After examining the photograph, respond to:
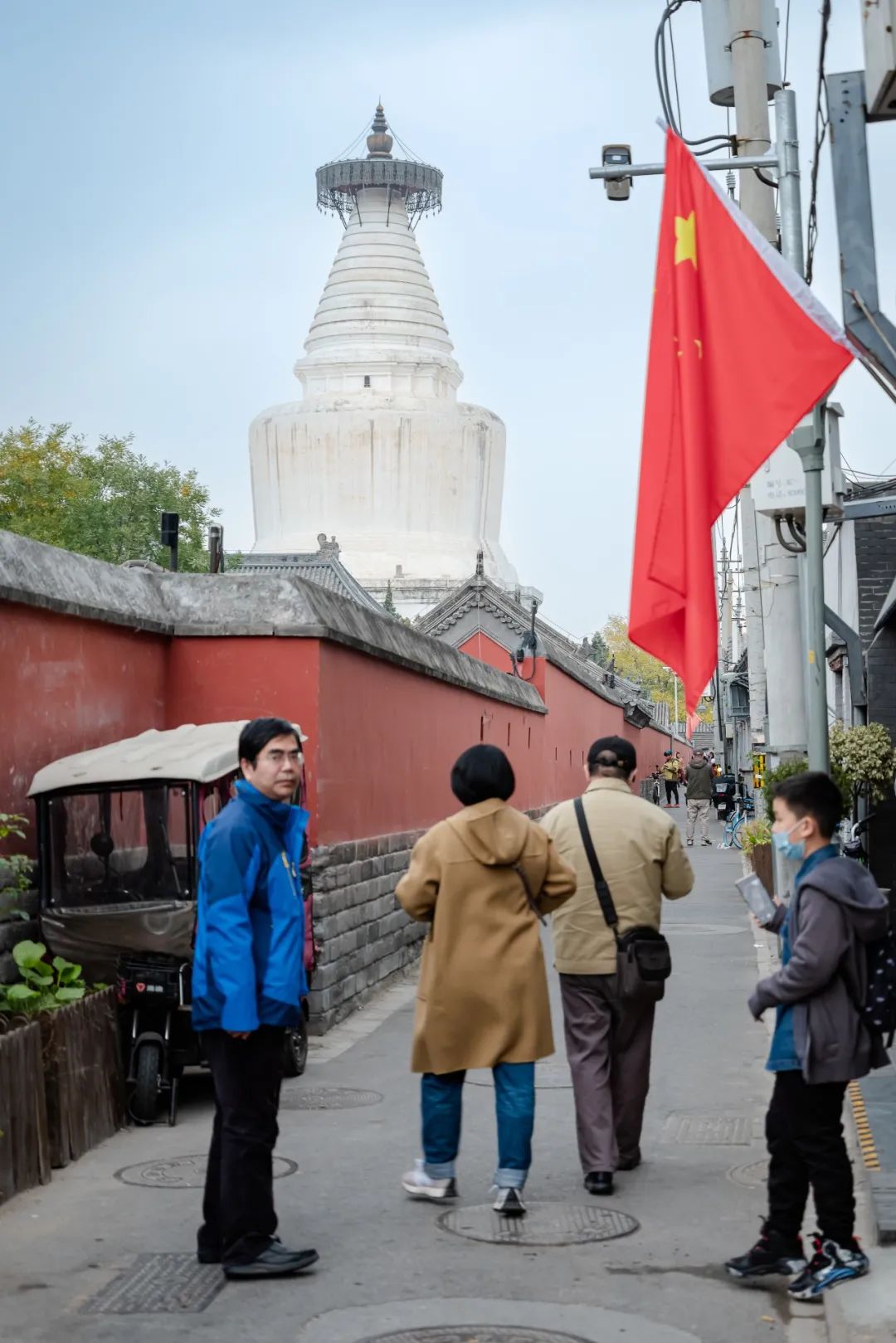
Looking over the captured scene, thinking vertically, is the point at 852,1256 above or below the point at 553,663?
below

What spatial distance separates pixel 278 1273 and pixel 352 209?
310 ft

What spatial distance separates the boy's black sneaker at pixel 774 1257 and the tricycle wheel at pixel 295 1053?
447 centimetres

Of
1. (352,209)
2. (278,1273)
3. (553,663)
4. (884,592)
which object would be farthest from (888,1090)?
(352,209)

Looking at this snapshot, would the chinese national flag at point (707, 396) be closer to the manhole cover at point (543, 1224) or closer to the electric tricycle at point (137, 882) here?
the manhole cover at point (543, 1224)

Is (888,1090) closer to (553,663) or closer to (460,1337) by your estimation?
(460,1337)

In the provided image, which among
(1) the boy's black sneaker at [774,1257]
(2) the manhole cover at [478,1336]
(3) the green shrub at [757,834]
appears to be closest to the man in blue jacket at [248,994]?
(2) the manhole cover at [478,1336]

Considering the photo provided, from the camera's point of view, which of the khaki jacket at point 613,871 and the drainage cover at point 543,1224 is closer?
the drainage cover at point 543,1224

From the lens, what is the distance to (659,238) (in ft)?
27.5

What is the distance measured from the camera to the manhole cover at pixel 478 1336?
18.6 feet

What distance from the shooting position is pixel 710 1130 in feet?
29.7

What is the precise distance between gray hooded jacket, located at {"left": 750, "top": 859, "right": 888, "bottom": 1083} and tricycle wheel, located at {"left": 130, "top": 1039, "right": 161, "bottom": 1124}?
408 cm

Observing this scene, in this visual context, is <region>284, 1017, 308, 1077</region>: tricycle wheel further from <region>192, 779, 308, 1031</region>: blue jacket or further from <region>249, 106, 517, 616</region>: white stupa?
<region>249, 106, 517, 616</region>: white stupa

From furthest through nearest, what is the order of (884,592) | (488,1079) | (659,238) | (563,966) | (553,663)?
(553,663), (884,592), (488,1079), (659,238), (563,966)

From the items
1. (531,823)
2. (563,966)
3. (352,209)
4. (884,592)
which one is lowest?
(563,966)
